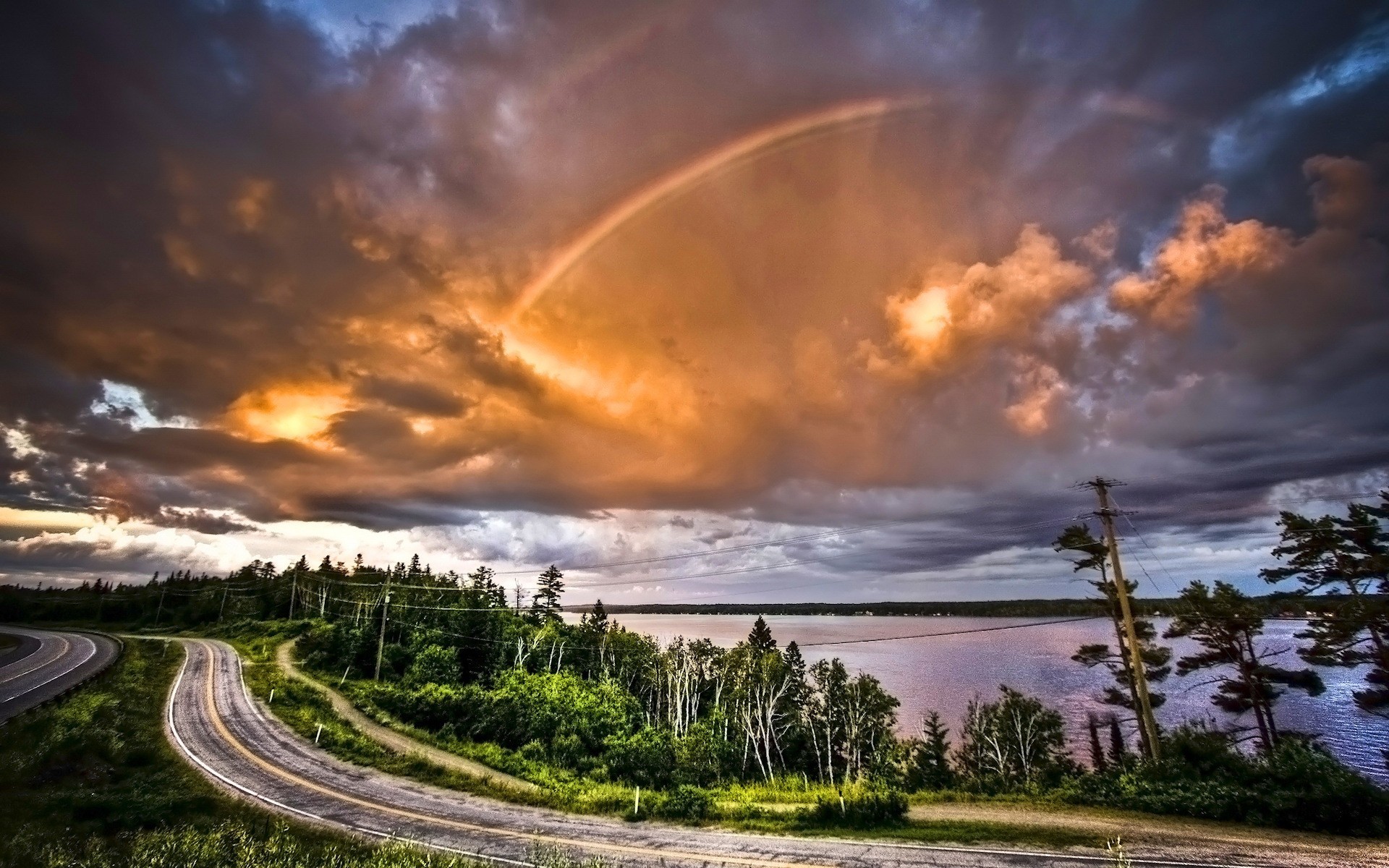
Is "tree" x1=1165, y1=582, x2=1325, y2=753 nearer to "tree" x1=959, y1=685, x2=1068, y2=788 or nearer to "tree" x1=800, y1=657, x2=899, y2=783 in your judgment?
"tree" x1=959, y1=685, x2=1068, y2=788

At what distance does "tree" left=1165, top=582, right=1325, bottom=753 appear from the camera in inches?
1515

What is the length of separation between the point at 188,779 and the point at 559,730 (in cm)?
2682

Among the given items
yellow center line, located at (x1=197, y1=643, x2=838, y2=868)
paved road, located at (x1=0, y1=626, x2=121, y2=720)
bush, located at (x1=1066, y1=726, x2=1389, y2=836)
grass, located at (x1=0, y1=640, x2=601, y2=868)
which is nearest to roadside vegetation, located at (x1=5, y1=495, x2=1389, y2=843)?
bush, located at (x1=1066, y1=726, x2=1389, y2=836)

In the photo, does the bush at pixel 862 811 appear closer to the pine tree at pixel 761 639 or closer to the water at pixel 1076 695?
the water at pixel 1076 695

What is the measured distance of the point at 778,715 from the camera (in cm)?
7338

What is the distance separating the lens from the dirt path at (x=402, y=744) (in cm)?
3544

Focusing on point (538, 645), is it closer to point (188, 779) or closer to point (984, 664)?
point (188, 779)

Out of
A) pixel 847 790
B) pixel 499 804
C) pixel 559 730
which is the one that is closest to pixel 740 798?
pixel 847 790

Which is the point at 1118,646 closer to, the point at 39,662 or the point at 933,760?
the point at 933,760

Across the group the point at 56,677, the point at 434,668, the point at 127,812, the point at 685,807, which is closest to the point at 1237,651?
the point at 685,807

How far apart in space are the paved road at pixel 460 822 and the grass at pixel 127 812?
1.60 m

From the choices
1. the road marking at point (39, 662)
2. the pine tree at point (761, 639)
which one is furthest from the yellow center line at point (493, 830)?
the pine tree at point (761, 639)

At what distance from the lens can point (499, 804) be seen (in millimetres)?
27734

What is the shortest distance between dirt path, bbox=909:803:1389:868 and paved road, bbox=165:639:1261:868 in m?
1.79
